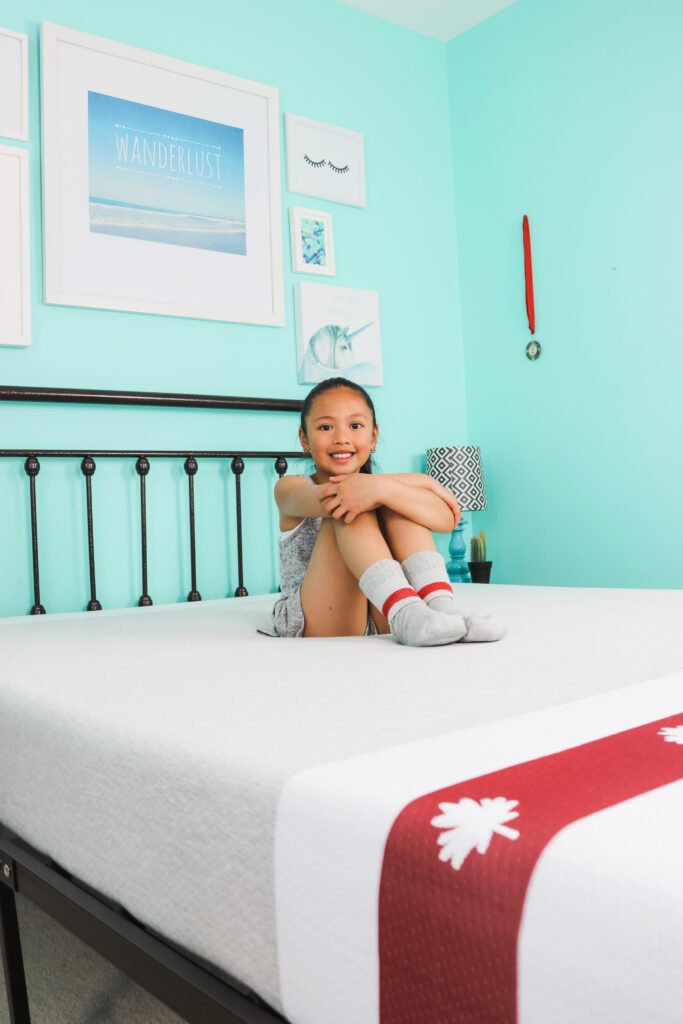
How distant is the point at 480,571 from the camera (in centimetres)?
274

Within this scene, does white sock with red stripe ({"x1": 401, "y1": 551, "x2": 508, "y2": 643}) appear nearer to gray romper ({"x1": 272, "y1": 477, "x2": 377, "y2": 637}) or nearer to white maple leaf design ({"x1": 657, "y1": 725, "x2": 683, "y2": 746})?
gray romper ({"x1": 272, "y1": 477, "x2": 377, "y2": 637})

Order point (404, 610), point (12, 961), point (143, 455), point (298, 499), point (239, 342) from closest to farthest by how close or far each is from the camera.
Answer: point (12, 961) < point (404, 610) < point (298, 499) < point (143, 455) < point (239, 342)

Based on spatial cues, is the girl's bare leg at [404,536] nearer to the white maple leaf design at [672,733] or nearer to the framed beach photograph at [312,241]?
the white maple leaf design at [672,733]

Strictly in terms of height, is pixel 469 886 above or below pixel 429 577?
below

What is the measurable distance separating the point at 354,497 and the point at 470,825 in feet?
2.93

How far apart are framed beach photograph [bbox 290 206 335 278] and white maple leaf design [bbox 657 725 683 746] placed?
7.10ft

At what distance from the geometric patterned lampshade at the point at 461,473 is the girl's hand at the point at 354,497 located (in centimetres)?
131

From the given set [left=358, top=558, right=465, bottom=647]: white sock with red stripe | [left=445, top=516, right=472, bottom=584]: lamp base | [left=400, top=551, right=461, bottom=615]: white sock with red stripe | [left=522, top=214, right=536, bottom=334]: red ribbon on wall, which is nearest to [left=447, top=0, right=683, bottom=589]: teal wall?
[left=522, top=214, right=536, bottom=334]: red ribbon on wall

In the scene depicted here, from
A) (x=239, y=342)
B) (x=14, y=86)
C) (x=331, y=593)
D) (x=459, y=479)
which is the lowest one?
(x=331, y=593)

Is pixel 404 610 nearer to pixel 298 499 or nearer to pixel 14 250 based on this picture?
pixel 298 499

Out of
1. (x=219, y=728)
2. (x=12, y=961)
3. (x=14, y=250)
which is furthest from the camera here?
(x=14, y=250)

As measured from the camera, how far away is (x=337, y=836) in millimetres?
541

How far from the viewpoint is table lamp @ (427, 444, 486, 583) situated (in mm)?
2664

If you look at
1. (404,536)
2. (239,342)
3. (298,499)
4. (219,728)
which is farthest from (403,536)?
(239,342)
